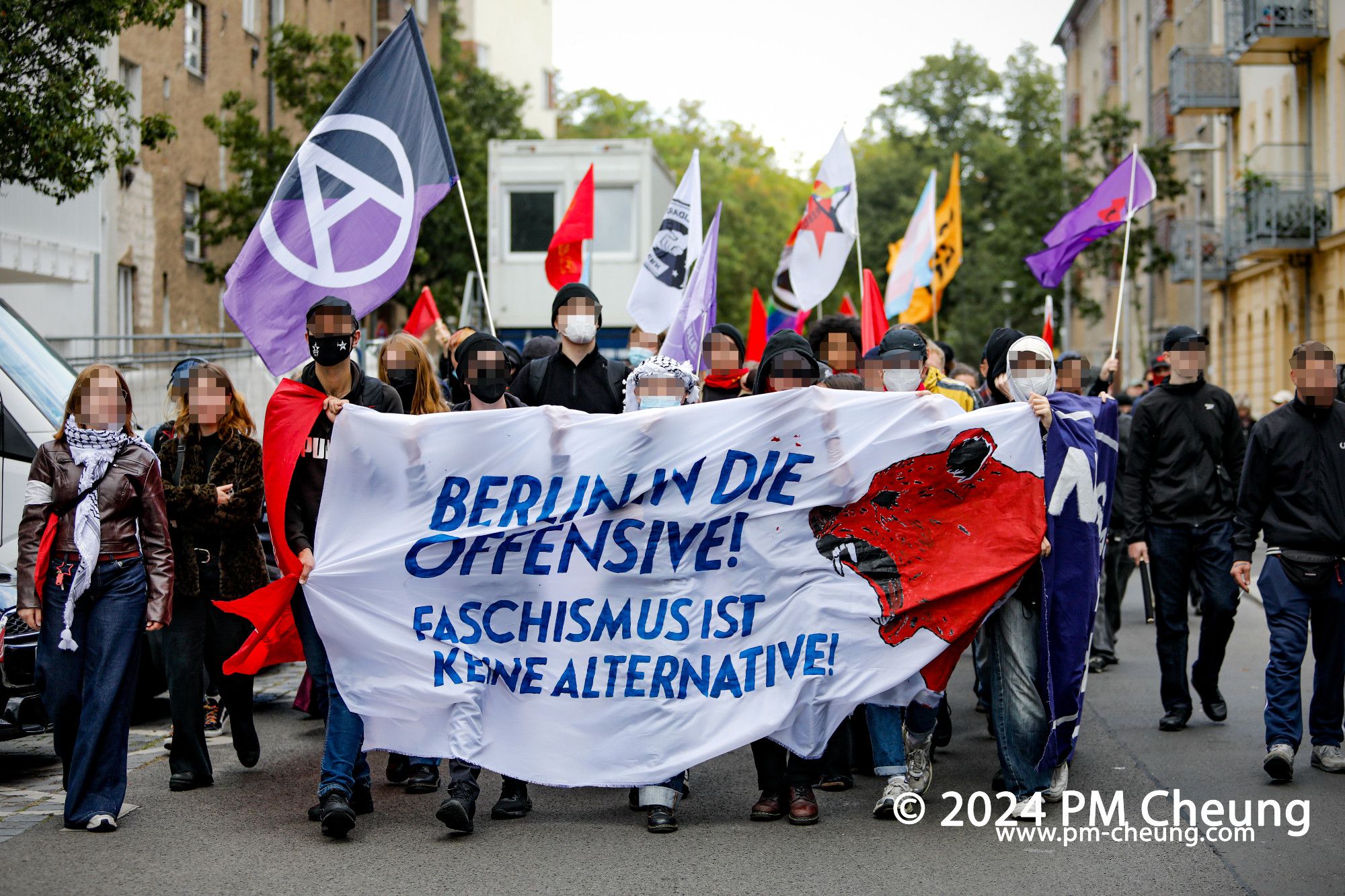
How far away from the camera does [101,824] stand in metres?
6.46

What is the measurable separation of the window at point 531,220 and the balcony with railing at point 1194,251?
17.3 metres

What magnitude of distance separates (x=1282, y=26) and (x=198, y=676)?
28.0 metres

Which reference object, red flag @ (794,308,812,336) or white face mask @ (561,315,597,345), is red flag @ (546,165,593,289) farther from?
white face mask @ (561,315,597,345)

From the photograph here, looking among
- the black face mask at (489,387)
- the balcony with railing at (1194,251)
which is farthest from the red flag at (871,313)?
the balcony with railing at (1194,251)

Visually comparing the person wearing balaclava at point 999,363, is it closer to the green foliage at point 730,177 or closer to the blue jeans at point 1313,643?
the blue jeans at point 1313,643

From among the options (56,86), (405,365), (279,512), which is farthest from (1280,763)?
(56,86)

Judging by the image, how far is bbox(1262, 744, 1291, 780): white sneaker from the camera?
719 cm

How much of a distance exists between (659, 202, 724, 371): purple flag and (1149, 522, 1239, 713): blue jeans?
155 inches

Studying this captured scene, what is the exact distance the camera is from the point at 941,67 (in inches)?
2542

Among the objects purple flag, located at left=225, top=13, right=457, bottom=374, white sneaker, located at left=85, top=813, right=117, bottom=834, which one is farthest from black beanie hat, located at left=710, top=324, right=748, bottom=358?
white sneaker, located at left=85, top=813, right=117, bottom=834

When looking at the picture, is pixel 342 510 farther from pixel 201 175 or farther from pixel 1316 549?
pixel 201 175

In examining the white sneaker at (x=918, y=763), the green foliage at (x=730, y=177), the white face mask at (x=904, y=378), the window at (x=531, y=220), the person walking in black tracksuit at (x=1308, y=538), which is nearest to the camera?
the white sneaker at (x=918, y=763)

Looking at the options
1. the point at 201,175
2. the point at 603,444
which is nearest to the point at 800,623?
the point at 603,444

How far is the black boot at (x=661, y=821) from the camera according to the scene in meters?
6.45
